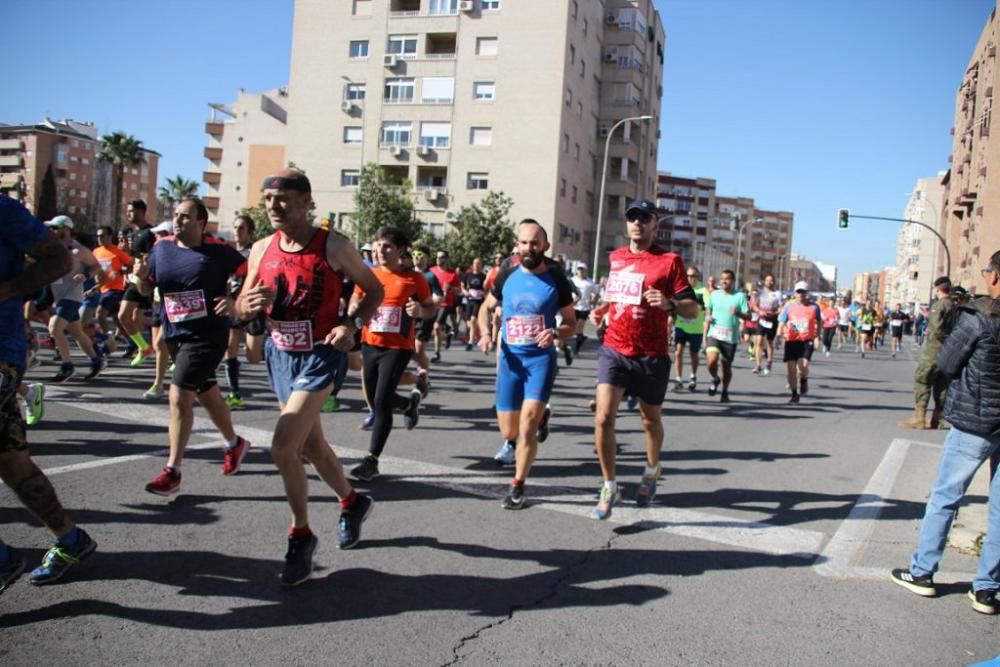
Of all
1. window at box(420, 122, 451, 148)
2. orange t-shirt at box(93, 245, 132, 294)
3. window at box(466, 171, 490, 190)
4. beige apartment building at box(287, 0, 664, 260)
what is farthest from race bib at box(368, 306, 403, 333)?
window at box(420, 122, 451, 148)

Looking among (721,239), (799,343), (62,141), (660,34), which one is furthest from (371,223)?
(721,239)

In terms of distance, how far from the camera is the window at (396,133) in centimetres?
5378

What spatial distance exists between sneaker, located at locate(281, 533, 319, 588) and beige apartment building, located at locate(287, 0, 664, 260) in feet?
152

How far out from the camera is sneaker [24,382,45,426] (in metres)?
6.66

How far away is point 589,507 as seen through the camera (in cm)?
572

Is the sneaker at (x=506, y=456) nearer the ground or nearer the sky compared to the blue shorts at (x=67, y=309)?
nearer the ground

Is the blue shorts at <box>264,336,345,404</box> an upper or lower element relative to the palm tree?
lower

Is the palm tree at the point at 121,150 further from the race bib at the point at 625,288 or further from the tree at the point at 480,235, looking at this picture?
the race bib at the point at 625,288

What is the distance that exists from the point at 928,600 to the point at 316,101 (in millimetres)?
56381

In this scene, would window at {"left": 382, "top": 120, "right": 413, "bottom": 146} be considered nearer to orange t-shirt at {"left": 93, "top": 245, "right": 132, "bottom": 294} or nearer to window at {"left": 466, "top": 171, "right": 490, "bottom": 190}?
window at {"left": 466, "top": 171, "right": 490, "bottom": 190}

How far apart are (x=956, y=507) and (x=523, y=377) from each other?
2.91 meters

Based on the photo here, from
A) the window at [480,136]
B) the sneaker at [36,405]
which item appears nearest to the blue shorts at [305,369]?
the sneaker at [36,405]

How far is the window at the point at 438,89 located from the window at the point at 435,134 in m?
1.56

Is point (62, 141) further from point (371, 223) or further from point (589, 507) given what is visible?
point (589, 507)
